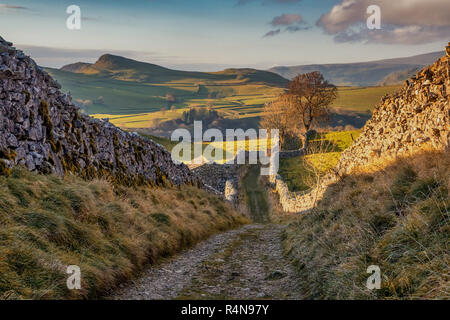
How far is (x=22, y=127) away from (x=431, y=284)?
10.5 meters

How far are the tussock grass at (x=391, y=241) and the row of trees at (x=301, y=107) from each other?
5027cm

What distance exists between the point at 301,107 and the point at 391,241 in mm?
57557

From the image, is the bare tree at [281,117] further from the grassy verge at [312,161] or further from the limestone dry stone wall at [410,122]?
the limestone dry stone wall at [410,122]

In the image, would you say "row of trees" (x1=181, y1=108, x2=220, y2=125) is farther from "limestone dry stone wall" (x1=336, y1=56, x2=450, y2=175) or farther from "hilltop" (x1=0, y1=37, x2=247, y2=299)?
"limestone dry stone wall" (x1=336, y1=56, x2=450, y2=175)

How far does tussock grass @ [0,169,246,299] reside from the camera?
6098 mm

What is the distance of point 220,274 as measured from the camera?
32.3ft

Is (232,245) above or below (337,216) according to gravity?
below

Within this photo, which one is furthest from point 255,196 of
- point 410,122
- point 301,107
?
point 410,122

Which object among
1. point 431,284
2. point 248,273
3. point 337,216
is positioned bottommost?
point 248,273

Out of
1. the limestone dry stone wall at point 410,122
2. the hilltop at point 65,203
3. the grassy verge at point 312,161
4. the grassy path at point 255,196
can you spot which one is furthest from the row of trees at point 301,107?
the hilltop at point 65,203

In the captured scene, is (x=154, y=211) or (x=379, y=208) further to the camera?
(x=154, y=211)

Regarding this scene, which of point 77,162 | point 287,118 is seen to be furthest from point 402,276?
point 287,118

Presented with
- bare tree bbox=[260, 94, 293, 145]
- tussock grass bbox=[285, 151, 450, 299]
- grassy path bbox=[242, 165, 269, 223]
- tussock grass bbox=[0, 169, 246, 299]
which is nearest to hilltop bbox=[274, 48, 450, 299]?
tussock grass bbox=[285, 151, 450, 299]

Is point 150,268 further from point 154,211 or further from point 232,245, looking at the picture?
point 232,245
